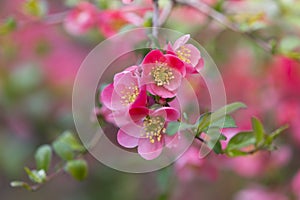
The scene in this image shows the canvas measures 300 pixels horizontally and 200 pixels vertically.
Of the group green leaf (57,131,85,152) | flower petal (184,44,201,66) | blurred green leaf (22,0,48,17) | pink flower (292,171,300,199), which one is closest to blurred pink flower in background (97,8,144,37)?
blurred green leaf (22,0,48,17)

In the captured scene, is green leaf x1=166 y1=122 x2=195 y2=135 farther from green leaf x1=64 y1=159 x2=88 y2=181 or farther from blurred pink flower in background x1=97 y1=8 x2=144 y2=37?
blurred pink flower in background x1=97 y1=8 x2=144 y2=37

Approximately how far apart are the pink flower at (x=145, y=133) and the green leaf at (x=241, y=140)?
153 millimetres

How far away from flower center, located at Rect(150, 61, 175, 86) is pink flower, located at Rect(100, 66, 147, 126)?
0.02 meters

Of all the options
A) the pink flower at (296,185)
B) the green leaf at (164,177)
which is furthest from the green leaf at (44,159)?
the pink flower at (296,185)

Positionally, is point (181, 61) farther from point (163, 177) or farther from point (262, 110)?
point (262, 110)

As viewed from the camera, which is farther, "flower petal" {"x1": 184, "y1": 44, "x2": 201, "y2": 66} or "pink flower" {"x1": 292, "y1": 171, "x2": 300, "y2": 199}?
"pink flower" {"x1": 292, "y1": 171, "x2": 300, "y2": 199}

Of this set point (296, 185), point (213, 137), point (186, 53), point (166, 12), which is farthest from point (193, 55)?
point (296, 185)

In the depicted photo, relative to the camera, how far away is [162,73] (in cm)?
69

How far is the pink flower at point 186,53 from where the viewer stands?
0.71 metres

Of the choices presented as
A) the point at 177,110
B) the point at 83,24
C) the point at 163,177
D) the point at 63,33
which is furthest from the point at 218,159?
the point at 177,110

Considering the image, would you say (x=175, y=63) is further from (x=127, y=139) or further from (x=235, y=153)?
(x=235, y=153)

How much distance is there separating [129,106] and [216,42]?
2.19ft

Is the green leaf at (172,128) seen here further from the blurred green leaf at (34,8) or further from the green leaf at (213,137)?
the blurred green leaf at (34,8)

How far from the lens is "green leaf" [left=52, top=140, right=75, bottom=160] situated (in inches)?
36.6
